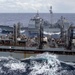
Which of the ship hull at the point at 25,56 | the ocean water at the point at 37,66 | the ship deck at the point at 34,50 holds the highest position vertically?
the ship deck at the point at 34,50

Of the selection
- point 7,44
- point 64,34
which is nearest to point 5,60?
point 7,44

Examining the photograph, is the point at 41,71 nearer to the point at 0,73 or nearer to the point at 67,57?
the point at 0,73

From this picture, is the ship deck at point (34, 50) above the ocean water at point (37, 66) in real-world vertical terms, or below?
above

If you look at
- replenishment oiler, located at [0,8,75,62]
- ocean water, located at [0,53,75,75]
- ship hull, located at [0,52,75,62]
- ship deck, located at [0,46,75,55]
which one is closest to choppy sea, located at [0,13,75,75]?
ocean water, located at [0,53,75,75]

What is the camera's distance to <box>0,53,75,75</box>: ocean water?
196 feet

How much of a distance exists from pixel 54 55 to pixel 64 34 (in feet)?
48.4

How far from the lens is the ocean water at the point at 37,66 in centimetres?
5959

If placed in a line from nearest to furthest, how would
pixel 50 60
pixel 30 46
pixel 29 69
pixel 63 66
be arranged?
1. pixel 29 69
2. pixel 63 66
3. pixel 50 60
4. pixel 30 46

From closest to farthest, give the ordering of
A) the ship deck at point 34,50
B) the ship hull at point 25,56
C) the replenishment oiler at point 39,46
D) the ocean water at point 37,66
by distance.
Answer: the ocean water at point 37,66
the ship hull at point 25,56
the ship deck at point 34,50
the replenishment oiler at point 39,46

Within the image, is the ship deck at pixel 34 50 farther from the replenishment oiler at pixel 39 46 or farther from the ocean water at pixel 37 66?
the ocean water at pixel 37 66

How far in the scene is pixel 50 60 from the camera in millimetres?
71250

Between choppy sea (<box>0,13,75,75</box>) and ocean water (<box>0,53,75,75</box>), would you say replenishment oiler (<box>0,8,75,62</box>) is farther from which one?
ocean water (<box>0,53,75,75</box>)

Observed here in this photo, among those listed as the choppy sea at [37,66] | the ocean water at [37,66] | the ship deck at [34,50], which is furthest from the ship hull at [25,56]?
the ship deck at [34,50]

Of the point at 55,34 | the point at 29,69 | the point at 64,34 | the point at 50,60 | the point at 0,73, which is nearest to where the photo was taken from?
the point at 0,73
